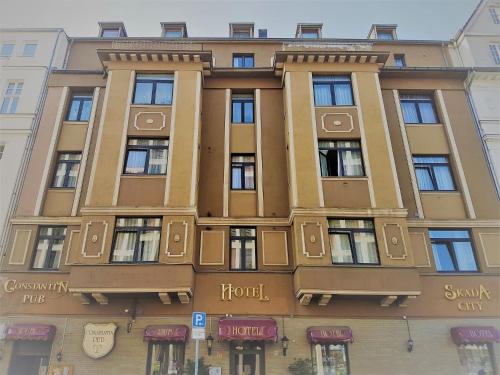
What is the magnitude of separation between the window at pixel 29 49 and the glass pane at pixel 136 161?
7.82 metres

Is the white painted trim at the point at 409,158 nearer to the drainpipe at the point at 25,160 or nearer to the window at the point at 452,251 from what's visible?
the window at the point at 452,251

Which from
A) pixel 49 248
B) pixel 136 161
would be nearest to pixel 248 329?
pixel 136 161

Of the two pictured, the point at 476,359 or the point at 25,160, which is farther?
the point at 25,160

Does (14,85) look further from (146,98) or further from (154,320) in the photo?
(154,320)

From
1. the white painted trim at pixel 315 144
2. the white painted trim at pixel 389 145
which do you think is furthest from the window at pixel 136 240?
the white painted trim at pixel 389 145

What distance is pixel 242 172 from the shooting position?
50.2 feet

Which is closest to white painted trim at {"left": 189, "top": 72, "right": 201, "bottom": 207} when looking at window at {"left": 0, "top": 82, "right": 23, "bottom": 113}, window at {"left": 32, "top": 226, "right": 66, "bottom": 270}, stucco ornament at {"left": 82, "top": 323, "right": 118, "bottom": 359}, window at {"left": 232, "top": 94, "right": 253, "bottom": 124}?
window at {"left": 232, "top": 94, "right": 253, "bottom": 124}

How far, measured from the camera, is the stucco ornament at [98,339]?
1224cm

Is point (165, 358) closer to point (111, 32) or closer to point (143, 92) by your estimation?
point (143, 92)

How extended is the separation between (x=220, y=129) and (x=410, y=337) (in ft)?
34.7

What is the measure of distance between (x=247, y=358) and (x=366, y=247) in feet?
18.2

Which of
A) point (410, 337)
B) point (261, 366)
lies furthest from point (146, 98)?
point (410, 337)

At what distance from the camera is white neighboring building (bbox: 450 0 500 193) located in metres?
15.8

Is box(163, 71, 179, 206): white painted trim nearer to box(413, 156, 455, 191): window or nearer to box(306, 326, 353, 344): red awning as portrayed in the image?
box(306, 326, 353, 344): red awning
